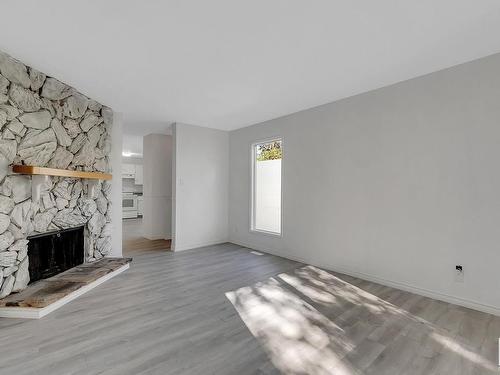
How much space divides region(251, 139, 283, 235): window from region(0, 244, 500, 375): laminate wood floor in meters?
1.74

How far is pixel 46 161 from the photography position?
2.93 meters

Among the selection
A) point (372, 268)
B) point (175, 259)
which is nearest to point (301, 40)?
point (372, 268)

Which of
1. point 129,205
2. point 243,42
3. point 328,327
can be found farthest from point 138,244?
point 129,205

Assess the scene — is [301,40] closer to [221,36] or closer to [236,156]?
[221,36]

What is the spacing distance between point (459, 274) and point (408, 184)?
1071 millimetres

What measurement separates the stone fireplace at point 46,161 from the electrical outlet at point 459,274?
4.61 metres

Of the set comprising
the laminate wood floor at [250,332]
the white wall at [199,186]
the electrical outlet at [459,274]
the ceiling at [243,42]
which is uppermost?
the ceiling at [243,42]

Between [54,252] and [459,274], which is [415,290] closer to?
[459,274]

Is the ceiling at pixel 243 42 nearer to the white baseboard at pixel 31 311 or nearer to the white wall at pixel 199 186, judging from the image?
the white wall at pixel 199 186

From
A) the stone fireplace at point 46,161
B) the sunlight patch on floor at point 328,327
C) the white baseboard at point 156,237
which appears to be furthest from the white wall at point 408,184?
the white baseboard at point 156,237

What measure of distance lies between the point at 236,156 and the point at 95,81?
9.65ft

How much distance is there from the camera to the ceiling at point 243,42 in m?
1.81

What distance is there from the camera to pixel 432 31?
6.75 feet

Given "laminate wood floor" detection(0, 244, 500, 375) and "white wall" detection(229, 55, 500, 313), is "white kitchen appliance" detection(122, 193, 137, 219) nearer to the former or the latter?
"laminate wood floor" detection(0, 244, 500, 375)
